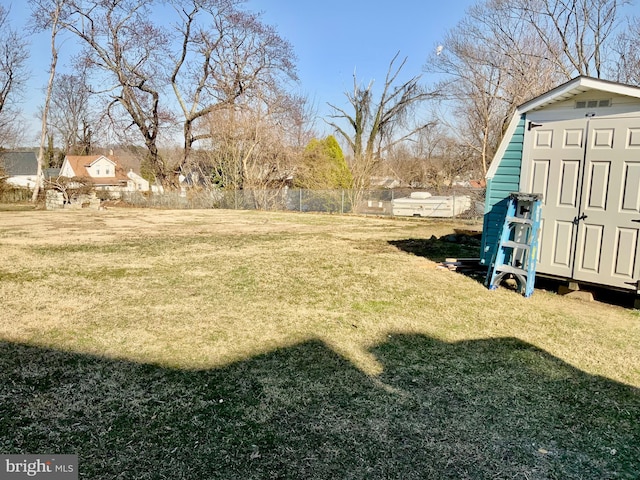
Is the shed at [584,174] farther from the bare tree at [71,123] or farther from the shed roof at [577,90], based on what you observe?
the bare tree at [71,123]

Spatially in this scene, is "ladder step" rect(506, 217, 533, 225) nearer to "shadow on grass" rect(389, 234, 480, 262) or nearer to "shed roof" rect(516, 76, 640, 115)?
"shed roof" rect(516, 76, 640, 115)

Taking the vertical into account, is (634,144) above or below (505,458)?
above

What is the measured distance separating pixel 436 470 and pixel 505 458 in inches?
16.0

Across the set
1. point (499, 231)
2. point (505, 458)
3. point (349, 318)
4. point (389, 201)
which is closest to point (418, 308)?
point (349, 318)

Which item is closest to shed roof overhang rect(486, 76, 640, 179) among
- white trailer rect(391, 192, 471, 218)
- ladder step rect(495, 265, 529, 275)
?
ladder step rect(495, 265, 529, 275)

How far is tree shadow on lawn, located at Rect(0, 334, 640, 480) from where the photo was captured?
2.14 m

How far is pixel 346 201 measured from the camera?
21.9 metres

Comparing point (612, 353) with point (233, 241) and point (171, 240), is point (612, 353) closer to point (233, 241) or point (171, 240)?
point (233, 241)

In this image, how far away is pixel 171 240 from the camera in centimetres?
1041

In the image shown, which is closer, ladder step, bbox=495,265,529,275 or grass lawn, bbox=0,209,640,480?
grass lawn, bbox=0,209,640,480

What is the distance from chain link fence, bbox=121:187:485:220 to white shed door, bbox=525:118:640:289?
13414 millimetres

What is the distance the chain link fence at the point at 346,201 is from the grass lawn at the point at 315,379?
14512 millimetres

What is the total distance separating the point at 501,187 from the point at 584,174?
118cm

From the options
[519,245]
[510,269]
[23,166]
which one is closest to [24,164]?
[23,166]
